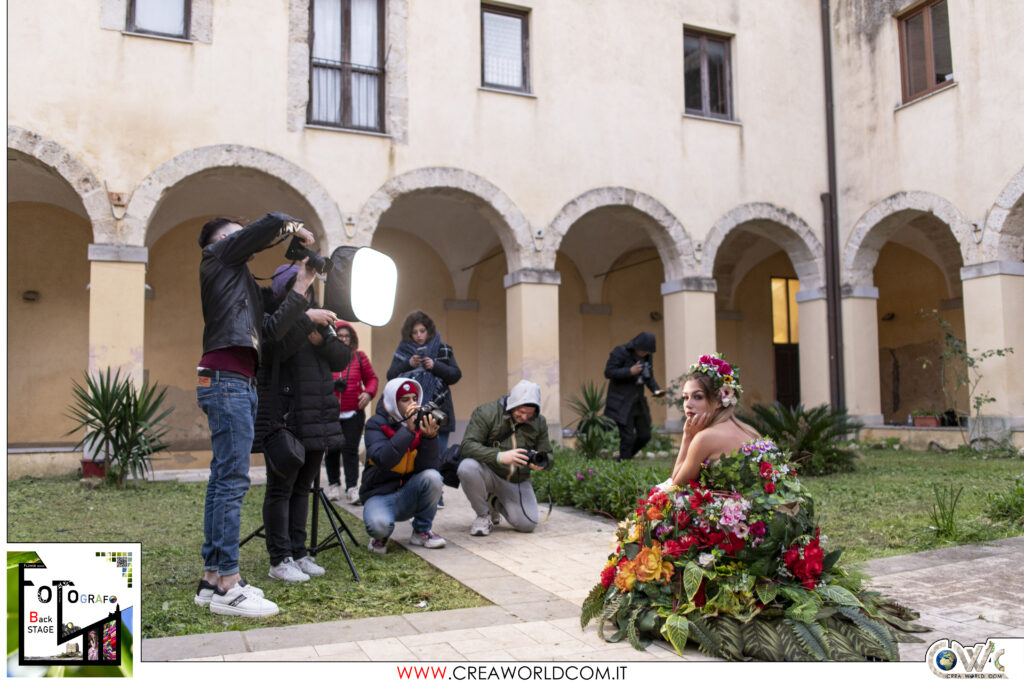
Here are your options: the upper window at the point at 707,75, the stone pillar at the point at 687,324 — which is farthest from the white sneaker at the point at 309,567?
the upper window at the point at 707,75

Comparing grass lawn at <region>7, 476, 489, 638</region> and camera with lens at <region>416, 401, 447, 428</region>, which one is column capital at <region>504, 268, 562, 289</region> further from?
camera with lens at <region>416, 401, 447, 428</region>

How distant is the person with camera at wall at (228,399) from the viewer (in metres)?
3.73

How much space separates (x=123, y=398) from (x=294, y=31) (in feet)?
17.1

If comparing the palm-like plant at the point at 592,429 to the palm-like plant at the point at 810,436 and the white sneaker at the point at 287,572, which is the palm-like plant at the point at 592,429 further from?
the white sneaker at the point at 287,572

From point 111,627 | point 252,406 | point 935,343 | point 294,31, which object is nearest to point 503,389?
point 294,31

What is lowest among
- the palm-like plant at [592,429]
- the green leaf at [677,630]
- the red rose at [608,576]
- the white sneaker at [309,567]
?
the white sneaker at [309,567]

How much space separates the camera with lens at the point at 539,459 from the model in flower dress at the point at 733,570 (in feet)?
6.44

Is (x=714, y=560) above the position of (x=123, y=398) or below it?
below

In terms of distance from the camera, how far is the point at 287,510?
447 centimetres

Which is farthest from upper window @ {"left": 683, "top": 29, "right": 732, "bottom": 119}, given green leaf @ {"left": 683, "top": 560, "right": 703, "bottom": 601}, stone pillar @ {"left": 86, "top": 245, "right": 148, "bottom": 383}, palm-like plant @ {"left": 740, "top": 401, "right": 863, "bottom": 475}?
green leaf @ {"left": 683, "top": 560, "right": 703, "bottom": 601}

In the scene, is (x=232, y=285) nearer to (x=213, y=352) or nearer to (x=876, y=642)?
(x=213, y=352)

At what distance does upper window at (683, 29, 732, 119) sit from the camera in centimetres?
1293

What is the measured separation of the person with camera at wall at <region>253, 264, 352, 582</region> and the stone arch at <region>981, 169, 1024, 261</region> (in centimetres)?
1011

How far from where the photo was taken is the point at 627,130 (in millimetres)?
12133
